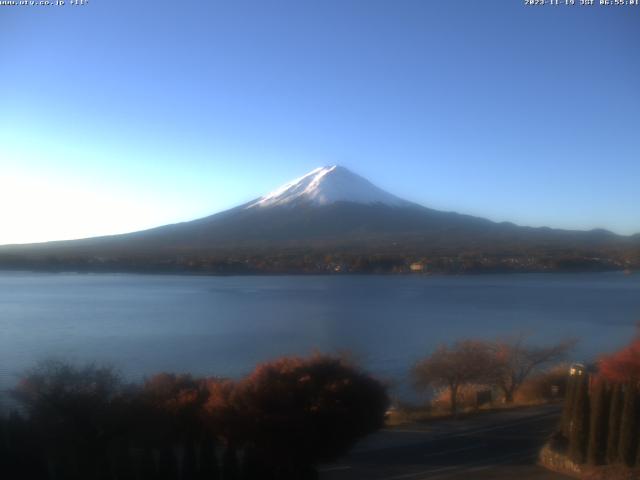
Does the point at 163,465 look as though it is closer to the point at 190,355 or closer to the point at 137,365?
the point at 137,365

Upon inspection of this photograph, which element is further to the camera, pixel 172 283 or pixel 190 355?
pixel 172 283

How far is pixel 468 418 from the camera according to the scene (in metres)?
10.6

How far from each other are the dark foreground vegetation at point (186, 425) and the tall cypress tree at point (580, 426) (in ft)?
7.33

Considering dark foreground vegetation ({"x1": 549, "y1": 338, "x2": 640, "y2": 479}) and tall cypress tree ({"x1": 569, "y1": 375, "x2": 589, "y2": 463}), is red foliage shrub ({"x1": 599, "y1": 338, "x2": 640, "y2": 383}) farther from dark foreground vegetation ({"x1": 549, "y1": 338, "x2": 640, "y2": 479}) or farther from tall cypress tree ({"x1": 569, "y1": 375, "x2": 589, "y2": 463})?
tall cypress tree ({"x1": 569, "y1": 375, "x2": 589, "y2": 463})

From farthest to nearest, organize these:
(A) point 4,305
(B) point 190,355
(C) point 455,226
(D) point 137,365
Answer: (C) point 455,226, (A) point 4,305, (B) point 190,355, (D) point 137,365

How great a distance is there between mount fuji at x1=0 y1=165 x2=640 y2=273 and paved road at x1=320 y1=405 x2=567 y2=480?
74.8 ft

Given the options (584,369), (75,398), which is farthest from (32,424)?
(584,369)

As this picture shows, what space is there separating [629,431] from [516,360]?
720 centimetres

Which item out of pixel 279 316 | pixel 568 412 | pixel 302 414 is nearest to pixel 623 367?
pixel 568 412

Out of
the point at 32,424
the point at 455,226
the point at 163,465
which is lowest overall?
the point at 163,465

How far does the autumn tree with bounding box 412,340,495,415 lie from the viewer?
39.5 feet

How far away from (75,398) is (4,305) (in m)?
14.5

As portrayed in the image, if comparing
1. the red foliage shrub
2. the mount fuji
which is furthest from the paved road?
the mount fuji

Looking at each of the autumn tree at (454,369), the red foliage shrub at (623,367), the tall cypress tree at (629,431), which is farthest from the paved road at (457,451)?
the autumn tree at (454,369)
